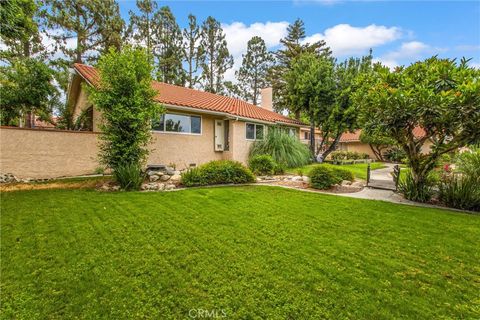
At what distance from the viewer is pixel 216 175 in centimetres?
898

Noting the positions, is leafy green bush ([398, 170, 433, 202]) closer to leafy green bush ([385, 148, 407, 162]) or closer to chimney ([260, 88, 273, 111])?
chimney ([260, 88, 273, 111])

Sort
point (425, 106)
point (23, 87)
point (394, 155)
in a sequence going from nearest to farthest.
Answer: point (425, 106) < point (23, 87) < point (394, 155)

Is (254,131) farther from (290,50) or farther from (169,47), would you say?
(290,50)

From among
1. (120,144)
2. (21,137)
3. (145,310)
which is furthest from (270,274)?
(21,137)

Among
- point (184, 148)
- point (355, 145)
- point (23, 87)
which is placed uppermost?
point (23, 87)

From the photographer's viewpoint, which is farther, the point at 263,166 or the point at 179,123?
the point at 179,123

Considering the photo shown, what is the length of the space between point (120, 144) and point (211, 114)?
581 centimetres

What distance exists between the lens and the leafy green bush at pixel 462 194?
5.98 metres

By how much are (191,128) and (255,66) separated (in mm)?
22940

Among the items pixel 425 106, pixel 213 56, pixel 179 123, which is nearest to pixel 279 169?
pixel 179 123

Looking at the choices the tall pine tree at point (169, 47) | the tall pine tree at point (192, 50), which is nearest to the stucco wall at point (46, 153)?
the tall pine tree at point (169, 47)

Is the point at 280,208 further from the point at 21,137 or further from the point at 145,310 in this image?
the point at 21,137

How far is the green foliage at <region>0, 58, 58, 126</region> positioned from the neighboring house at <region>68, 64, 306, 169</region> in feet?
4.75

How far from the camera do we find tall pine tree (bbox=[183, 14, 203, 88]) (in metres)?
25.6
